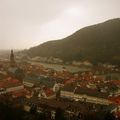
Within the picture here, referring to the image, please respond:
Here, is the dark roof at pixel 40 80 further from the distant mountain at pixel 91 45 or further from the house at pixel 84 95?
the distant mountain at pixel 91 45

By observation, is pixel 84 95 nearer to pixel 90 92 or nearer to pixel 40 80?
pixel 90 92

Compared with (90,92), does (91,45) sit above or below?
above

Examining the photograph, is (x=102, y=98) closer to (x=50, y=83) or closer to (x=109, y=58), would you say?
(x=50, y=83)

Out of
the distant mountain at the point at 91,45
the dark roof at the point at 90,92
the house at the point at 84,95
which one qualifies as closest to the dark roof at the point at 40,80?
the house at the point at 84,95

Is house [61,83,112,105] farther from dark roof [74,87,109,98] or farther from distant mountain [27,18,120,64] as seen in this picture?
distant mountain [27,18,120,64]

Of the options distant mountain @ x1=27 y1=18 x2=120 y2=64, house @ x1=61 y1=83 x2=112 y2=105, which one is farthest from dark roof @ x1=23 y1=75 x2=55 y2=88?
distant mountain @ x1=27 y1=18 x2=120 y2=64

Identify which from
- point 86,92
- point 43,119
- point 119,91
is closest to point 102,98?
point 86,92

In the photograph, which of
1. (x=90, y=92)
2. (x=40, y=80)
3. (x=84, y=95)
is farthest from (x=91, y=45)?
(x=84, y=95)

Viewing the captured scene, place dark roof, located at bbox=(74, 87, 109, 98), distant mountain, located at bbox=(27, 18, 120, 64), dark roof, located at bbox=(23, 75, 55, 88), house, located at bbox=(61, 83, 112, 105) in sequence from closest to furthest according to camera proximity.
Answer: house, located at bbox=(61, 83, 112, 105) → dark roof, located at bbox=(74, 87, 109, 98) → dark roof, located at bbox=(23, 75, 55, 88) → distant mountain, located at bbox=(27, 18, 120, 64)
